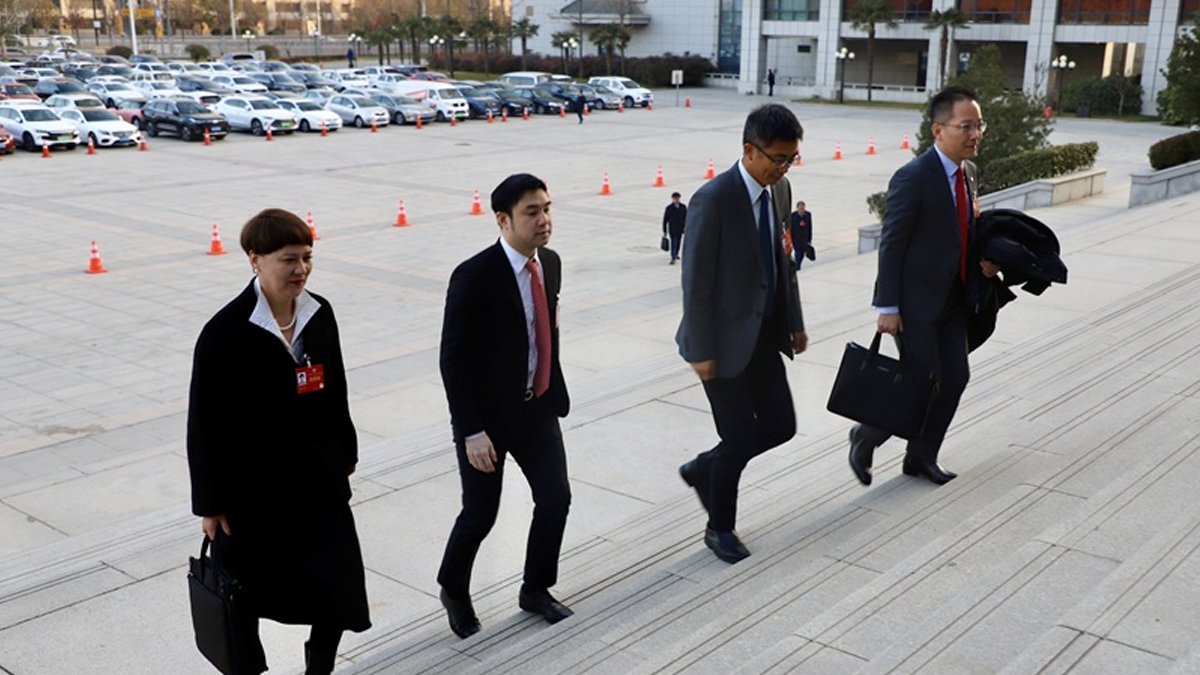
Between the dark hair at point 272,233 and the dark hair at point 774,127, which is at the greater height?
the dark hair at point 774,127

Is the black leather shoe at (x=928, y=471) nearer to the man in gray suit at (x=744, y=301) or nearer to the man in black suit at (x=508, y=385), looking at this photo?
the man in gray suit at (x=744, y=301)

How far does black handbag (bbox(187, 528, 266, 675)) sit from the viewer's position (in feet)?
12.3

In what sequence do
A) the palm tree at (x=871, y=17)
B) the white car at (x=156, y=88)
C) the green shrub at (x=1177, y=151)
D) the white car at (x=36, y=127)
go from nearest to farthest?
1. the green shrub at (x=1177, y=151)
2. the white car at (x=36, y=127)
3. the white car at (x=156, y=88)
4. the palm tree at (x=871, y=17)

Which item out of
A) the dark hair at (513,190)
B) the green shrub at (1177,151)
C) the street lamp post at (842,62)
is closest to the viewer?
the dark hair at (513,190)

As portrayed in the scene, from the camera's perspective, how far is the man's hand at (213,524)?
3787mm

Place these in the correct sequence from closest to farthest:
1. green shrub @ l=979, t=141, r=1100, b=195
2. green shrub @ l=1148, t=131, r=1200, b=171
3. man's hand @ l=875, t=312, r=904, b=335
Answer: man's hand @ l=875, t=312, r=904, b=335 → green shrub @ l=979, t=141, r=1100, b=195 → green shrub @ l=1148, t=131, r=1200, b=171

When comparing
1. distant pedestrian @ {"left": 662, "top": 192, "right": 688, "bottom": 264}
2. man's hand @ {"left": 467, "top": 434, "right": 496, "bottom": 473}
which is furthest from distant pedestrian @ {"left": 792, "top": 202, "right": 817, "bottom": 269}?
man's hand @ {"left": 467, "top": 434, "right": 496, "bottom": 473}

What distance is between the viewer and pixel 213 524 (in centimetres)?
379

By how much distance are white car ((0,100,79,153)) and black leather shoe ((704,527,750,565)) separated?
32.2m

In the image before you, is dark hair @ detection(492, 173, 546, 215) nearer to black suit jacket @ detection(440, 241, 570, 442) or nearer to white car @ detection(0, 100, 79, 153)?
black suit jacket @ detection(440, 241, 570, 442)

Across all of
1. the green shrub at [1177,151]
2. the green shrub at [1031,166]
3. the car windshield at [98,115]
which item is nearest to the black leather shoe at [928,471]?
the green shrub at [1031,166]

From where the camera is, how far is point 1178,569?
4.38 meters

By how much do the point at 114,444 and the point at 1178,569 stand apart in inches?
318

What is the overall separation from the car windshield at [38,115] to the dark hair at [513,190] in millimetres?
33307
